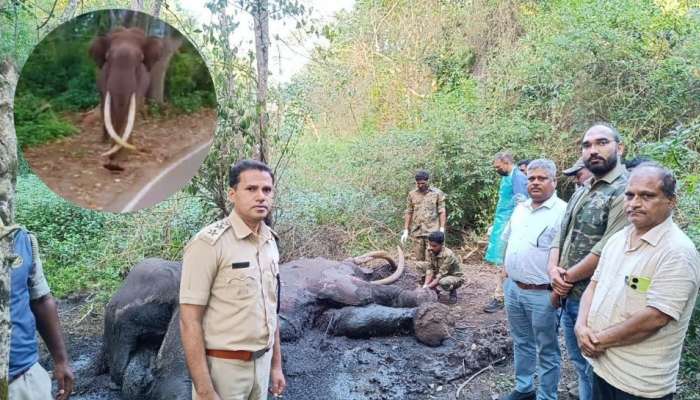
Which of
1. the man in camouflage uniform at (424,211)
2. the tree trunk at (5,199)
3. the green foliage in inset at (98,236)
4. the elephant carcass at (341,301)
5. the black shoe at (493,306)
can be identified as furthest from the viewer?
the man in camouflage uniform at (424,211)

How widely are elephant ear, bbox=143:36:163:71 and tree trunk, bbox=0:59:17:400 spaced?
82 cm

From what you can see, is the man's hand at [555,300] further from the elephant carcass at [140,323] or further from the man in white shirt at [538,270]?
the elephant carcass at [140,323]

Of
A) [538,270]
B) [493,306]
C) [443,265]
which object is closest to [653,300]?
[538,270]

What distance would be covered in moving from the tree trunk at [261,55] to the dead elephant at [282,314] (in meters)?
1.66

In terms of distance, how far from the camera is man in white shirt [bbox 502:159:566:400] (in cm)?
387

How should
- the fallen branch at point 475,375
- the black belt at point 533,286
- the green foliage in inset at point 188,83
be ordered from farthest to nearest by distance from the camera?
the fallen branch at point 475,375, the black belt at point 533,286, the green foliage in inset at point 188,83

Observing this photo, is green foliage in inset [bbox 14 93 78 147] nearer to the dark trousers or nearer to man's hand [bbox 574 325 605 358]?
man's hand [bbox 574 325 605 358]

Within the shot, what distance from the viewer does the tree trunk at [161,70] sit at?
2.23 metres

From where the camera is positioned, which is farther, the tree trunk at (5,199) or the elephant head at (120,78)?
the elephant head at (120,78)

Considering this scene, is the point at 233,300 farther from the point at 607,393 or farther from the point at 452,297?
the point at 452,297

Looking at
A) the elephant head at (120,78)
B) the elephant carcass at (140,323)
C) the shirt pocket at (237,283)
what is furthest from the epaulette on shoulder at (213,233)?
the elephant carcass at (140,323)

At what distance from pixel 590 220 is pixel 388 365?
9.05ft

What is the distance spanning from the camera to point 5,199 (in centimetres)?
133

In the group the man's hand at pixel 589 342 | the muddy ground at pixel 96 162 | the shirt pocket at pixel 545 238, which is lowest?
the man's hand at pixel 589 342
